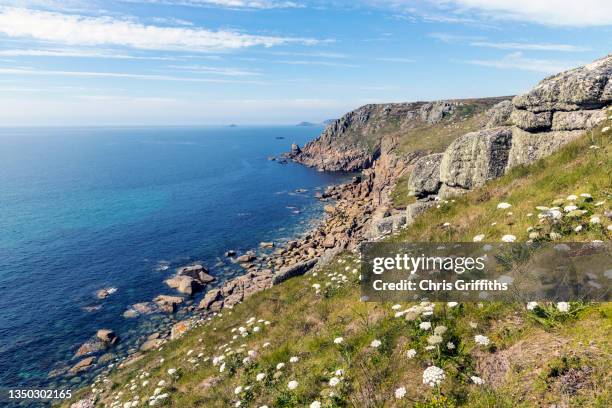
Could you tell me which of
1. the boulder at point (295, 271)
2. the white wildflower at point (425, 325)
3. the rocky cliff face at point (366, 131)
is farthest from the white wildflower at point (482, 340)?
the rocky cliff face at point (366, 131)

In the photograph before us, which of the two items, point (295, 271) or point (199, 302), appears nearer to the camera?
point (295, 271)

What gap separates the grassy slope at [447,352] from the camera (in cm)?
604

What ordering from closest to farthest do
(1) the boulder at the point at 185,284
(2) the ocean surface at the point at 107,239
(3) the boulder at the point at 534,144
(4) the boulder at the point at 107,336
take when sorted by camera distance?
A: (3) the boulder at the point at 534,144, (4) the boulder at the point at 107,336, (2) the ocean surface at the point at 107,239, (1) the boulder at the point at 185,284

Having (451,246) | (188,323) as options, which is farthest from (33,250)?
(451,246)

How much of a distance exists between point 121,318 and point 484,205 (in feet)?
134

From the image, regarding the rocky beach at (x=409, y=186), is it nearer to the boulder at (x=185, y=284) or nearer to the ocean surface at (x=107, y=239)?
the boulder at (x=185, y=284)

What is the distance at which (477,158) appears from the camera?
73.9 feet

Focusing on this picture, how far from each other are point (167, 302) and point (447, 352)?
4062cm

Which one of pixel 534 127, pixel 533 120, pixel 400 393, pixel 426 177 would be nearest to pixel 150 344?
pixel 426 177

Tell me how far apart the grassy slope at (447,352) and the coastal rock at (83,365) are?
16418mm

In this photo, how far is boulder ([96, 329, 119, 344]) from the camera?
34.5 meters

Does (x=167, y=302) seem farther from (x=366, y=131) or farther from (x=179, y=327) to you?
(x=366, y=131)

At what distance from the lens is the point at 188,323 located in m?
35.4

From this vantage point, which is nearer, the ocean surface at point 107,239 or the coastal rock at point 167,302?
the ocean surface at point 107,239
